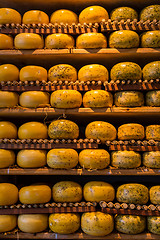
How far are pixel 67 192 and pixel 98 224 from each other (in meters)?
0.28

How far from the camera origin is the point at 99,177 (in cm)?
192

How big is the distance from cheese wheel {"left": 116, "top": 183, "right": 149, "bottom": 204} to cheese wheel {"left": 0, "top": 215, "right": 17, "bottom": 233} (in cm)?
73

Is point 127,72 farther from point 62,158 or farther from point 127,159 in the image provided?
point 62,158

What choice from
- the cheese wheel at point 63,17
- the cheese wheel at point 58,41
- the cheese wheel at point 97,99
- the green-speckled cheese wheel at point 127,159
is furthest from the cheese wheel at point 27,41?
the green-speckled cheese wheel at point 127,159

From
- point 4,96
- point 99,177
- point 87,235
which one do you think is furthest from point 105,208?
point 4,96

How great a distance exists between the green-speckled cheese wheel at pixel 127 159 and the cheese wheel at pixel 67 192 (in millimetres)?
314

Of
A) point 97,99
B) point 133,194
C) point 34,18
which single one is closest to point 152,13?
point 97,99

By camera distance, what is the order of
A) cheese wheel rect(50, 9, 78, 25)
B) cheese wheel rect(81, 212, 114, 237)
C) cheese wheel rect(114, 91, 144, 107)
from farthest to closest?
cheese wheel rect(50, 9, 78, 25), cheese wheel rect(114, 91, 144, 107), cheese wheel rect(81, 212, 114, 237)

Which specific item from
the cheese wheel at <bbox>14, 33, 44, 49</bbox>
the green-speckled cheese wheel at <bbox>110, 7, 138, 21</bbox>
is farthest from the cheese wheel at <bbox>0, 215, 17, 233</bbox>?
the green-speckled cheese wheel at <bbox>110, 7, 138, 21</bbox>

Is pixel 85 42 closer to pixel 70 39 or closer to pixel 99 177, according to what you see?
pixel 70 39

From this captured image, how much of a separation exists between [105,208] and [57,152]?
47 cm

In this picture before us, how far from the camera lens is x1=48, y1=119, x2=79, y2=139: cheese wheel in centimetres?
152

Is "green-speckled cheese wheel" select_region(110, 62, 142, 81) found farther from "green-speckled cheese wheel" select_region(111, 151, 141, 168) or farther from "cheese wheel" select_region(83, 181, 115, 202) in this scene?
"cheese wheel" select_region(83, 181, 115, 202)

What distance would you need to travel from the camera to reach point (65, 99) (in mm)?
1527
